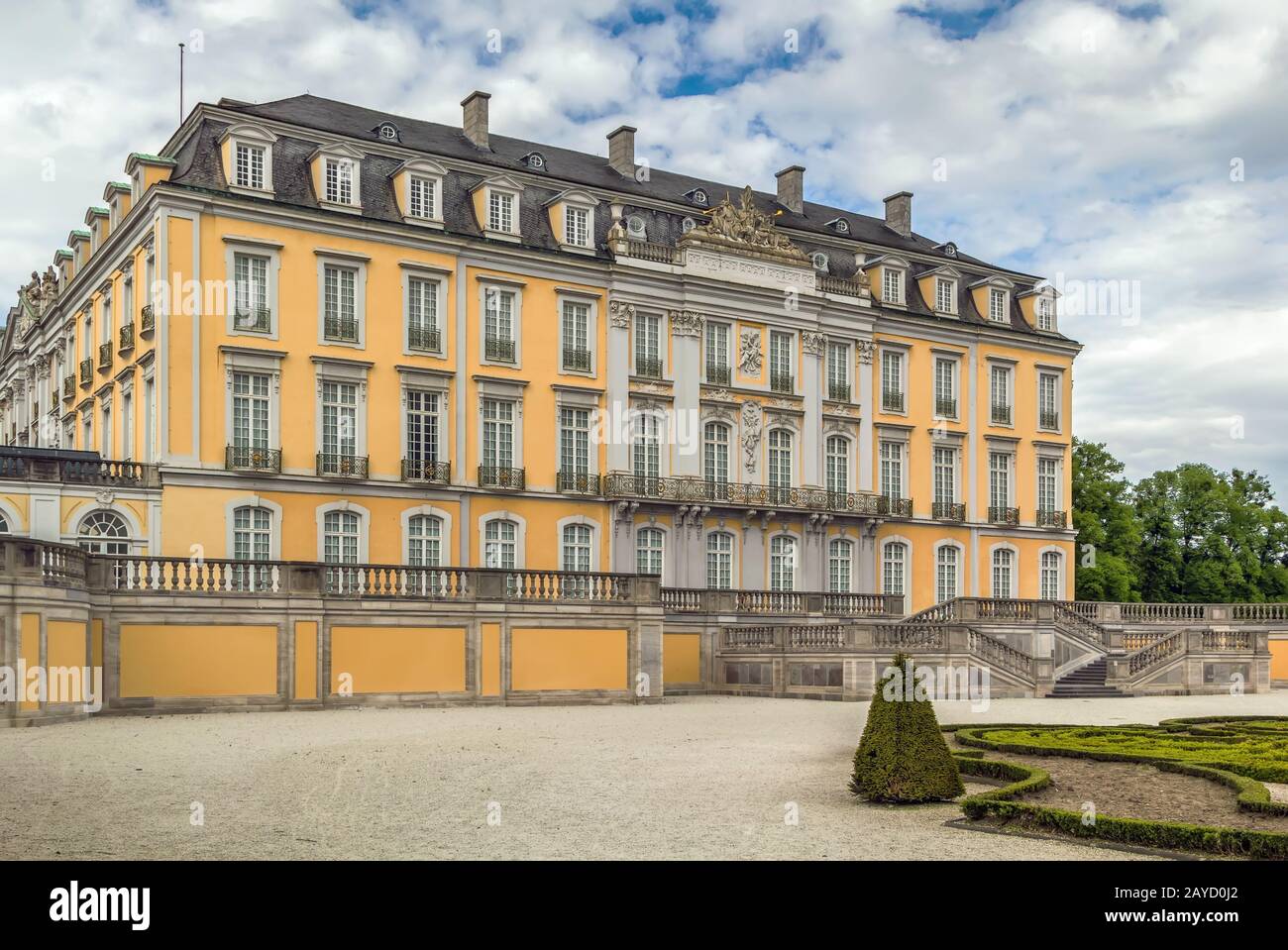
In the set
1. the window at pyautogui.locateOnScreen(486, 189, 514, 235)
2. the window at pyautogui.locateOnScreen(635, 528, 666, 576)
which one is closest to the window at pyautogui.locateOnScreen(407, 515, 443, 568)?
the window at pyautogui.locateOnScreen(635, 528, 666, 576)

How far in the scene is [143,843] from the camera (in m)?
11.8

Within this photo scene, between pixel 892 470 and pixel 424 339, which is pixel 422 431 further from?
pixel 892 470

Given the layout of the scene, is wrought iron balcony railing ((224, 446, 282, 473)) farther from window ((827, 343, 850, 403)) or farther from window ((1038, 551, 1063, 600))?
window ((1038, 551, 1063, 600))

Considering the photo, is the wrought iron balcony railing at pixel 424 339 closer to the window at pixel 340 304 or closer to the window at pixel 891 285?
the window at pixel 340 304

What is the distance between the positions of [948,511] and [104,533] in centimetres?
2820

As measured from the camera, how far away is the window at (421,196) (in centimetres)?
4116

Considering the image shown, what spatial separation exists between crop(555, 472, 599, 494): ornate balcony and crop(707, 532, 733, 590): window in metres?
4.34

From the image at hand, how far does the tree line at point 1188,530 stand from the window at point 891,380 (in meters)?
16.5

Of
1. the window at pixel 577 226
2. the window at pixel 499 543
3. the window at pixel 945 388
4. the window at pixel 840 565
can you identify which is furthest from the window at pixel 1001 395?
the window at pixel 499 543

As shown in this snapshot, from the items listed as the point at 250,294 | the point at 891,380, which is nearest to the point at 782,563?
the point at 891,380

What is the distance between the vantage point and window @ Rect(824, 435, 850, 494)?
159 feet

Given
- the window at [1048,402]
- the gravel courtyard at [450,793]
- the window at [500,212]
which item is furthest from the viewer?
the window at [1048,402]

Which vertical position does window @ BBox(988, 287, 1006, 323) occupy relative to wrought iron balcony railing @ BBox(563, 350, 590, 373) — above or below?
above
